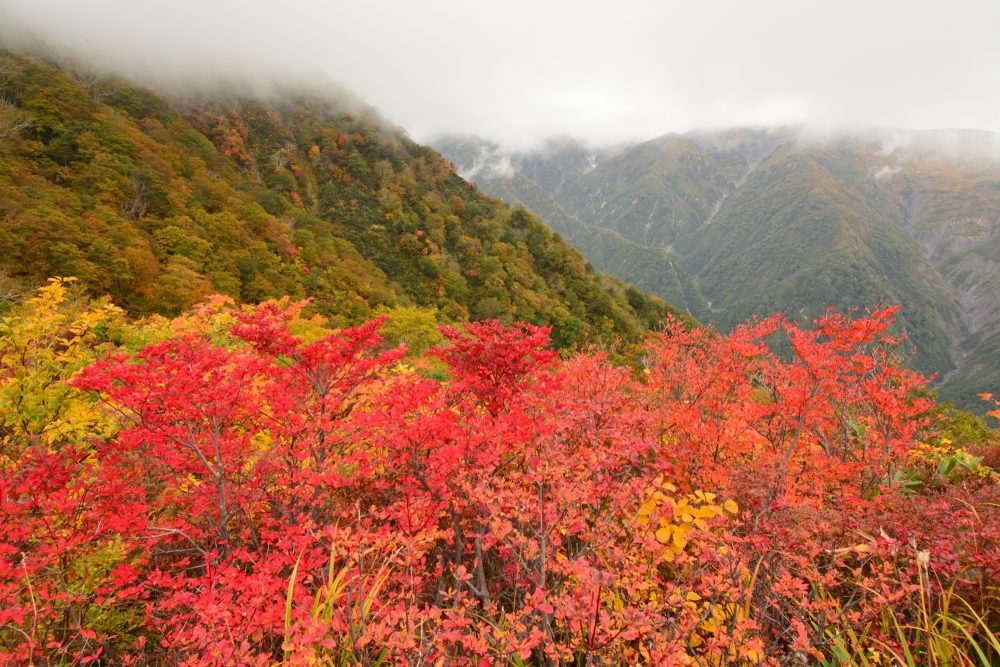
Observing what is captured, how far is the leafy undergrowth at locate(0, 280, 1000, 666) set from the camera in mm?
3193

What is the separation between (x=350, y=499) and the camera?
5.44 m

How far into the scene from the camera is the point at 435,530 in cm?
410

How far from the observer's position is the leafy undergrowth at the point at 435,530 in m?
3.19

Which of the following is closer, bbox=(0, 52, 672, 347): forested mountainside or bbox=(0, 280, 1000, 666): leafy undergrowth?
bbox=(0, 280, 1000, 666): leafy undergrowth

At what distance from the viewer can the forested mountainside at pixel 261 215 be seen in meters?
21.5

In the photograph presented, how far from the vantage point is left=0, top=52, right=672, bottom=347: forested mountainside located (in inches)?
848

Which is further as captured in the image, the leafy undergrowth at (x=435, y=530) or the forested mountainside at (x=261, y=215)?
the forested mountainside at (x=261, y=215)

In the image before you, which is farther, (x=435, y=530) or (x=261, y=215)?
(x=261, y=215)

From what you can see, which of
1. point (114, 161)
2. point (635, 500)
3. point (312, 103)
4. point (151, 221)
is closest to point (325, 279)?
point (151, 221)

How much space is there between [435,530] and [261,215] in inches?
1549

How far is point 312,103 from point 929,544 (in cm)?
7298

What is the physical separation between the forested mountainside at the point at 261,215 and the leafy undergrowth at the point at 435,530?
63.5 ft

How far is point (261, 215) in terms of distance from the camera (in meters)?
35.3

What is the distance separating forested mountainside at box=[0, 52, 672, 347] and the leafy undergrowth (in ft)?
63.5
